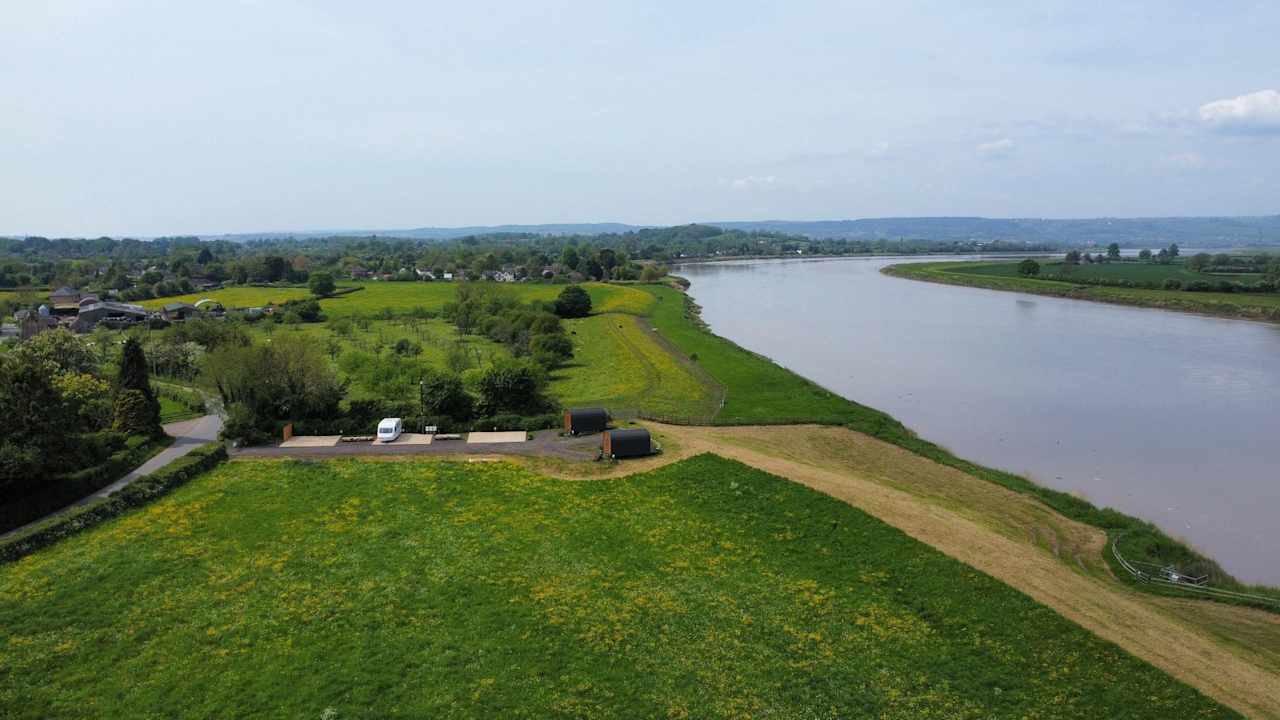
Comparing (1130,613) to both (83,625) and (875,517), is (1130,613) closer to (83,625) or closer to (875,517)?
(875,517)

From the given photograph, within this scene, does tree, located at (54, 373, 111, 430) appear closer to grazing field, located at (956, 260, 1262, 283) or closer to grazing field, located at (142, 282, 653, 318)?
grazing field, located at (142, 282, 653, 318)

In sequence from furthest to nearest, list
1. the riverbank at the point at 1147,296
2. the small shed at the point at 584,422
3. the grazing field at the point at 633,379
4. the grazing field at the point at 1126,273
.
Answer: the grazing field at the point at 1126,273 → the riverbank at the point at 1147,296 → the grazing field at the point at 633,379 → the small shed at the point at 584,422

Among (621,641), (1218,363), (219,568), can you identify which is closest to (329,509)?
(219,568)

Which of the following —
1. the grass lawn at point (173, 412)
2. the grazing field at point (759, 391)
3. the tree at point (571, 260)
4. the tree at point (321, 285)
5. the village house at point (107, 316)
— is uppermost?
the tree at point (571, 260)

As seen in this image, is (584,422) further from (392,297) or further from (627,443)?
(392,297)

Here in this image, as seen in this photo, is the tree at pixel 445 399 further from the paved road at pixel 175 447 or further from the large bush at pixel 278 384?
the paved road at pixel 175 447

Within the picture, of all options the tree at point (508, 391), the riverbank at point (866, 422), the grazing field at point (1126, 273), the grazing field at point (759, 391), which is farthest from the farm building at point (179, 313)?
the grazing field at point (1126, 273)
